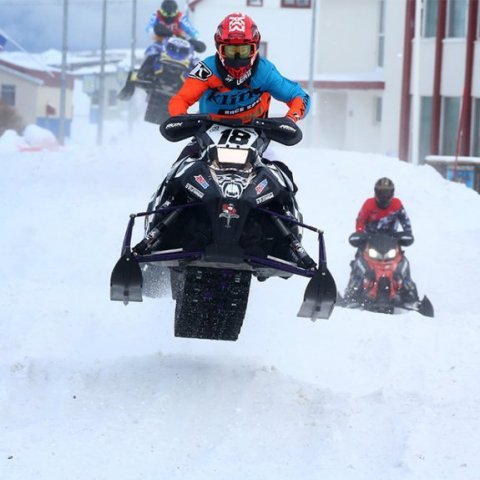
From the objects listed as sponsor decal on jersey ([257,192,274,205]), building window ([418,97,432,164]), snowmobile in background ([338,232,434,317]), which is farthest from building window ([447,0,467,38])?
sponsor decal on jersey ([257,192,274,205])

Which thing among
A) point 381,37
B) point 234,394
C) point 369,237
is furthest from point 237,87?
point 381,37

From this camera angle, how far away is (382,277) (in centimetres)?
1166

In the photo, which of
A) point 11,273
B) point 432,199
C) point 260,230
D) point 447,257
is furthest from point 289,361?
point 432,199

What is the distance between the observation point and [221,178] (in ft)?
22.2

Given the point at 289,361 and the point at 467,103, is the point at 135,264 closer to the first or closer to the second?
the point at 289,361

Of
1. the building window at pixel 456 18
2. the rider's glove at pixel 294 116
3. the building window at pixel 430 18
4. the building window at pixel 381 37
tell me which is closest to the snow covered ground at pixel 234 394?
the rider's glove at pixel 294 116

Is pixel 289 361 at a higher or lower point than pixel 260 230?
lower

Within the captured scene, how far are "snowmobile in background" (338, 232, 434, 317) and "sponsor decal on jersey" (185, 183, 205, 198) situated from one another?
5.15 meters

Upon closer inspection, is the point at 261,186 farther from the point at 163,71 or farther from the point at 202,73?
the point at 163,71

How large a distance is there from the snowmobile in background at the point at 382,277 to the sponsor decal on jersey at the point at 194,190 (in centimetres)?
515

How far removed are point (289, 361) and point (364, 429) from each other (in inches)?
54.1

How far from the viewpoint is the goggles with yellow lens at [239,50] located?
294 inches

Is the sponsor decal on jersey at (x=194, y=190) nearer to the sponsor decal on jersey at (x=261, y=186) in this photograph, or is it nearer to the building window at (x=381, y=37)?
the sponsor decal on jersey at (x=261, y=186)

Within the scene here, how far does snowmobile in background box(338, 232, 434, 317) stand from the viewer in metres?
11.6
